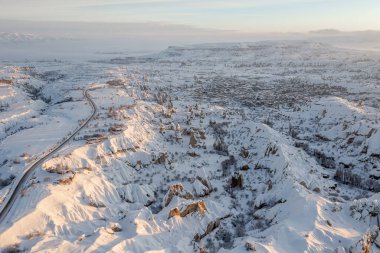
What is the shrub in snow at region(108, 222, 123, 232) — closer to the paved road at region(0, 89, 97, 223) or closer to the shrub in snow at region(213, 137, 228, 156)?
the paved road at region(0, 89, 97, 223)

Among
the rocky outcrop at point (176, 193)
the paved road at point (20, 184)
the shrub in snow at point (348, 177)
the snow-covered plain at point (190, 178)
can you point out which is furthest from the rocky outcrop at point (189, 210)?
the shrub in snow at point (348, 177)

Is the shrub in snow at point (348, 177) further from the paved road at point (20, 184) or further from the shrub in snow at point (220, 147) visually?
the paved road at point (20, 184)

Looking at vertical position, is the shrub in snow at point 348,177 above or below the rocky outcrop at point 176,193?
below

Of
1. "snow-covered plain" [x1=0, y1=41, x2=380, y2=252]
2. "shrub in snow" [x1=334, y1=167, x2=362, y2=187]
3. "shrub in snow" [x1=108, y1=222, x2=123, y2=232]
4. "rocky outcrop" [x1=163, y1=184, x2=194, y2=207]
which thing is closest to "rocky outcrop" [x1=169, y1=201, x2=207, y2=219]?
"snow-covered plain" [x1=0, y1=41, x2=380, y2=252]

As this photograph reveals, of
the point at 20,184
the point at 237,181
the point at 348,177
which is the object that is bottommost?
the point at 348,177

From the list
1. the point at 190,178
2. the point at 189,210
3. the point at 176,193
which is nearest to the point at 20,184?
the point at 176,193

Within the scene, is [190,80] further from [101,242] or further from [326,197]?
[101,242]

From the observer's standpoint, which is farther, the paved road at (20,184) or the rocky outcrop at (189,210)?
the rocky outcrop at (189,210)

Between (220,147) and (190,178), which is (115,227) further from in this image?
(220,147)

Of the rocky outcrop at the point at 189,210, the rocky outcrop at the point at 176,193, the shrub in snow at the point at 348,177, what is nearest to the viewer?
the rocky outcrop at the point at 189,210
